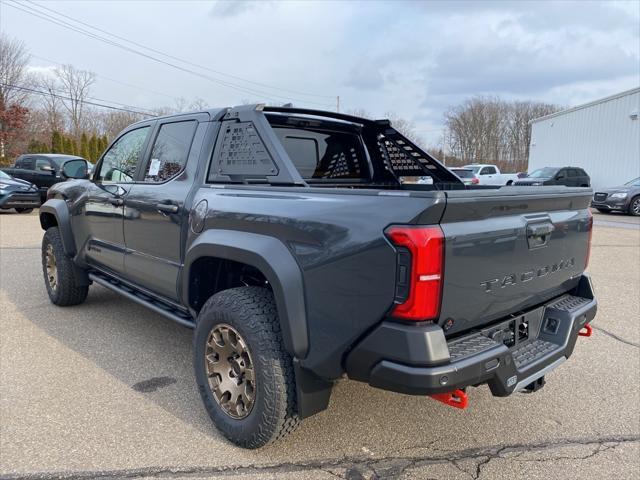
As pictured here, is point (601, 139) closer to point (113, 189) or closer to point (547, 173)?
point (547, 173)

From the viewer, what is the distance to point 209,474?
2506 mm

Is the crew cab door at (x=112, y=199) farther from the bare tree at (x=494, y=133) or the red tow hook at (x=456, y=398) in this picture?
the bare tree at (x=494, y=133)

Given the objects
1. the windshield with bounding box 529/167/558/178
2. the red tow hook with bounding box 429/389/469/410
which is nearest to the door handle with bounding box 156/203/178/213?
the red tow hook with bounding box 429/389/469/410

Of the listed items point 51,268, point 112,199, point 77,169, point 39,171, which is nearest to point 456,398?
point 112,199

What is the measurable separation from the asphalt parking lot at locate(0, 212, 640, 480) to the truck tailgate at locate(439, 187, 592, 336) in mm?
854

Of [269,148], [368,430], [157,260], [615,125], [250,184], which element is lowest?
[368,430]

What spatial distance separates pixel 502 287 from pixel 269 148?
155 centimetres

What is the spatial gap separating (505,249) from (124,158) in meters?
3.45

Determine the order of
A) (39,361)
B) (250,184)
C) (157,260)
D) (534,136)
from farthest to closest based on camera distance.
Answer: (534,136)
(39,361)
(157,260)
(250,184)

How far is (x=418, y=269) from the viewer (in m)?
1.99

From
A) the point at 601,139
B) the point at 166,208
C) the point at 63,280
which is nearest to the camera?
the point at 166,208

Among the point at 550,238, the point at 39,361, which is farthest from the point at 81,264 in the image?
the point at 550,238

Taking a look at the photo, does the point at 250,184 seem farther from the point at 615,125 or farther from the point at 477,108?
the point at 477,108

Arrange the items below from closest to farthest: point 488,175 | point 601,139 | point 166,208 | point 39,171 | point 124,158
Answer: point 166,208 < point 124,158 < point 39,171 < point 601,139 < point 488,175
